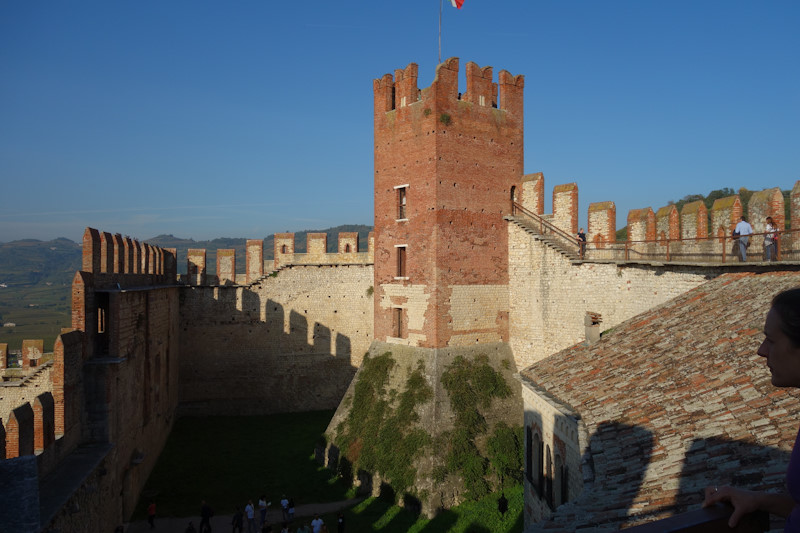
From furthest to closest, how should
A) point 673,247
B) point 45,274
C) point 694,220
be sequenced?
point 45,274 → point 673,247 → point 694,220

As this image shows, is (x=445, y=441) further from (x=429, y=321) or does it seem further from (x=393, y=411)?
(x=429, y=321)

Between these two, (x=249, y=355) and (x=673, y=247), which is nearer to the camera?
(x=673, y=247)

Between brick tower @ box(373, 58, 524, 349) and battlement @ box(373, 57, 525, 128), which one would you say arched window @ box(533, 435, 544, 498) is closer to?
brick tower @ box(373, 58, 524, 349)

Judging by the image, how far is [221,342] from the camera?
2483 centimetres

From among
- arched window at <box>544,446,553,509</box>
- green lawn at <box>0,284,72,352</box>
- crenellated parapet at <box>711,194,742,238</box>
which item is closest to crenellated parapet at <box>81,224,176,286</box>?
arched window at <box>544,446,553,509</box>

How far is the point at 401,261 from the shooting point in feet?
64.1

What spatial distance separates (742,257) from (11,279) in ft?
513

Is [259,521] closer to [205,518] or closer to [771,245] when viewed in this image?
[205,518]

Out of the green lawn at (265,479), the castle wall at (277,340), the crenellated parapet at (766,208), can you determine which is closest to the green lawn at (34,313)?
the castle wall at (277,340)

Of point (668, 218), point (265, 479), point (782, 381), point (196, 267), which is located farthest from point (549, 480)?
point (196, 267)

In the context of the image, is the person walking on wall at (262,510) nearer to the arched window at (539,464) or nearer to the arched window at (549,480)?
the arched window at (539,464)

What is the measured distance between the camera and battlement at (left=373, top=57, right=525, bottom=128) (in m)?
18.4

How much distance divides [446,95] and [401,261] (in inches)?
224

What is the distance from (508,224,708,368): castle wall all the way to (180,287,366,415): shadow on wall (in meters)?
9.03
